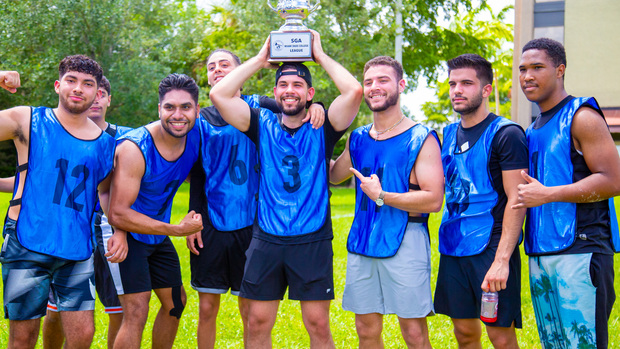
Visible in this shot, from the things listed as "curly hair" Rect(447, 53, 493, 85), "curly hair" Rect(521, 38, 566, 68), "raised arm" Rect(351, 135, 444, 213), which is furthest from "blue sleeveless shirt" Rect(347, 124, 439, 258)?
"curly hair" Rect(521, 38, 566, 68)

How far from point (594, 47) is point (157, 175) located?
21.4 meters

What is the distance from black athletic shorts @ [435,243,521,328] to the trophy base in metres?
2.07

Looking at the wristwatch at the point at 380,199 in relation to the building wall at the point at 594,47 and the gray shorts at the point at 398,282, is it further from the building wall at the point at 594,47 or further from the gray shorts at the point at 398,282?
the building wall at the point at 594,47

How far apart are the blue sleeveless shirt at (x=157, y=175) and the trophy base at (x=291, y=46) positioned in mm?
1251

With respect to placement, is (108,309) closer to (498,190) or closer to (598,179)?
(498,190)

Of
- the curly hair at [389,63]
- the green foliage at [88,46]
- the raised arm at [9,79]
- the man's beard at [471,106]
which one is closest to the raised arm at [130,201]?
the raised arm at [9,79]

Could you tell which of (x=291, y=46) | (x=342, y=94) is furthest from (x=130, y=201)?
(x=342, y=94)

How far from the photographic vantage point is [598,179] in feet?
13.8

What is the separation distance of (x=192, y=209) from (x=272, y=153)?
1.12 meters

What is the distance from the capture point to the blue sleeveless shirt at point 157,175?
5176mm

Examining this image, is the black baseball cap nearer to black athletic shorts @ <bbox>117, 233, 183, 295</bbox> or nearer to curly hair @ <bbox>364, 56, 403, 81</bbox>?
curly hair @ <bbox>364, 56, 403, 81</bbox>

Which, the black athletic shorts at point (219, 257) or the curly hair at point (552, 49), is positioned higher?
the curly hair at point (552, 49)

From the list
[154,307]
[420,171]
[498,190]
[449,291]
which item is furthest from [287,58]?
[154,307]

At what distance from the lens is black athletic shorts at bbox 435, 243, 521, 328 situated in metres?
4.61
